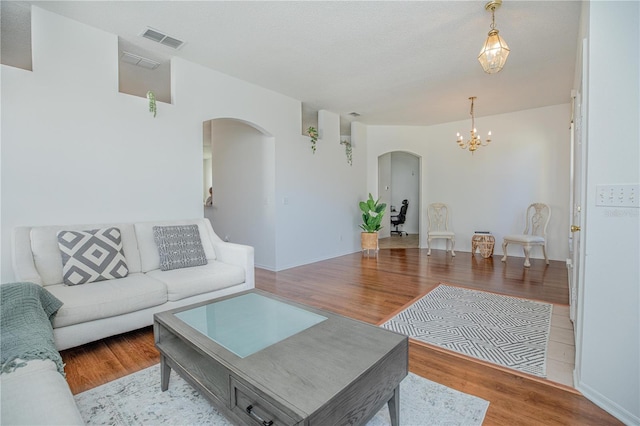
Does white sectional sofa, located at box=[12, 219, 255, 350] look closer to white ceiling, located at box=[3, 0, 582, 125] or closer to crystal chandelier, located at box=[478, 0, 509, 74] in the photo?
white ceiling, located at box=[3, 0, 582, 125]

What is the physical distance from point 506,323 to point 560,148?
427cm

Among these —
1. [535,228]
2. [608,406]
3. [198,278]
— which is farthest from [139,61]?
[535,228]

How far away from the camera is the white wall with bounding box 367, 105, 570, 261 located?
5.43m

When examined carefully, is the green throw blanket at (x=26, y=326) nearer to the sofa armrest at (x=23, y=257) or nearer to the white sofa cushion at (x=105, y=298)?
the white sofa cushion at (x=105, y=298)

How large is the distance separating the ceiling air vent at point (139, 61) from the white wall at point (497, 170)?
4461mm

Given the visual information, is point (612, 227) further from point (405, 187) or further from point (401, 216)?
point (405, 187)

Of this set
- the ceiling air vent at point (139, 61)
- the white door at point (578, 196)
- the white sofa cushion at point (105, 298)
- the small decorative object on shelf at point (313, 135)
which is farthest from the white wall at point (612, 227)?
the ceiling air vent at point (139, 61)

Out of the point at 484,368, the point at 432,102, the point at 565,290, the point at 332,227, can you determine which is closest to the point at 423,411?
the point at 484,368

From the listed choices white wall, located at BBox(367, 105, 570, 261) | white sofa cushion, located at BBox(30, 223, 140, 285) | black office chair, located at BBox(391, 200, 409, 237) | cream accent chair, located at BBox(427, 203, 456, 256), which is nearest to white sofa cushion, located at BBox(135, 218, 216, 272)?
white sofa cushion, located at BBox(30, 223, 140, 285)

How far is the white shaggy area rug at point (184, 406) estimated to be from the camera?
5.04ft

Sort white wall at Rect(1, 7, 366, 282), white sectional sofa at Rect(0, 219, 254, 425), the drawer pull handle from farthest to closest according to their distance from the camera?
white wall at Rect(1, 7, 366, 282) → white sectional sofa at Rect(0, 219, 254, 425) → the drawer pull handle

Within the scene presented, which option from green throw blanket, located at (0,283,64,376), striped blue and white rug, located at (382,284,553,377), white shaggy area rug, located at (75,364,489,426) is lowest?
white shaggy area rug, located at (75,364,489,426)

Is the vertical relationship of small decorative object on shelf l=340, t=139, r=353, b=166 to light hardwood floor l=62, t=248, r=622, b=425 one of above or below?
above

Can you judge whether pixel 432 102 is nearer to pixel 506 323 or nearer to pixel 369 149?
pixel 369 149
